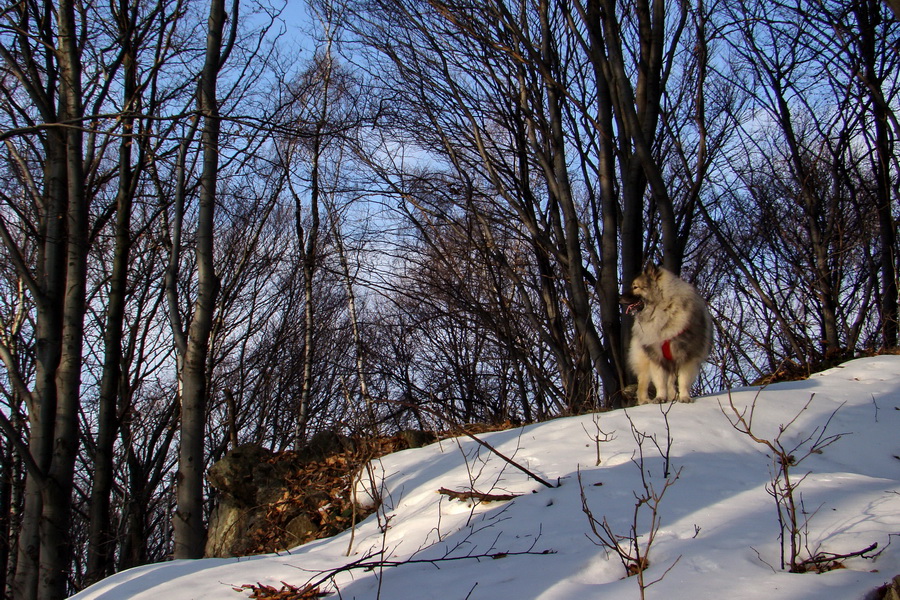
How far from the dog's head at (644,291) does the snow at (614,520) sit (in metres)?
1.02

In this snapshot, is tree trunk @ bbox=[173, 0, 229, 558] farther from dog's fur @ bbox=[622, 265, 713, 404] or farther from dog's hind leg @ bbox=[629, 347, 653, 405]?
dog's hind leg @ bbox=[629, 347, 653, 405]

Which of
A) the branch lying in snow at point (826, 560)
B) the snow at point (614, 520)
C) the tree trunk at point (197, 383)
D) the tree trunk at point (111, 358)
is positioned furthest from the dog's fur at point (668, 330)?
the tree trunk at point (111, 358)

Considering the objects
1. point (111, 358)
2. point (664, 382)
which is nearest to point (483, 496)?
point (664, 382)

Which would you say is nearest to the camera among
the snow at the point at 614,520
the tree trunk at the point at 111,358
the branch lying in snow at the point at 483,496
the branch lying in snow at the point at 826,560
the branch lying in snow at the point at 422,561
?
the branch lying in snow at the point at 826,560

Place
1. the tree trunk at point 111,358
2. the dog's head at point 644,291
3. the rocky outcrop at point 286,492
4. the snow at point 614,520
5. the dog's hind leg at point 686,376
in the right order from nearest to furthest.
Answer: the snow at point 614,520
the rocky outcrop at point 286,492
the dog's hind leg at point 686,376
the dog's head at point 644,291
the tree trunk at point 111,358

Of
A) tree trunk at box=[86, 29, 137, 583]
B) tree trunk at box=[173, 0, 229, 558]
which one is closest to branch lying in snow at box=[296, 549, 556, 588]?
tree trunk at box=[173, 0, 229, 558]

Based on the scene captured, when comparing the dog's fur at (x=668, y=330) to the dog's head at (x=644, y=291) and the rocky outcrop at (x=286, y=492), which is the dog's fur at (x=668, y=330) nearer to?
the dog's head at (x=644, y=291)

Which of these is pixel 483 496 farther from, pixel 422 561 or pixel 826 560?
pixel 826 560

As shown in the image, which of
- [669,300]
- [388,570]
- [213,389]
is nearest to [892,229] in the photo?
[669,300]

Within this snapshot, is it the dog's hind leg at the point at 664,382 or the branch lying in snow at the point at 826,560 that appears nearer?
the branch lying in snow at the point at 826,560

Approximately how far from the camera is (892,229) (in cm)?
1030

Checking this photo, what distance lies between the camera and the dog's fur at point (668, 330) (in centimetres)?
597

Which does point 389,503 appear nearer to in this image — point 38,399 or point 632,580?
point 632,580

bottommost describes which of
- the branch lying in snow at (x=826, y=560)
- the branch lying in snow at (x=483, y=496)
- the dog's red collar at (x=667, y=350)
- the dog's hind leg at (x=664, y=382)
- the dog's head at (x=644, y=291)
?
the branch lying in snow at (x=826, y=560)
